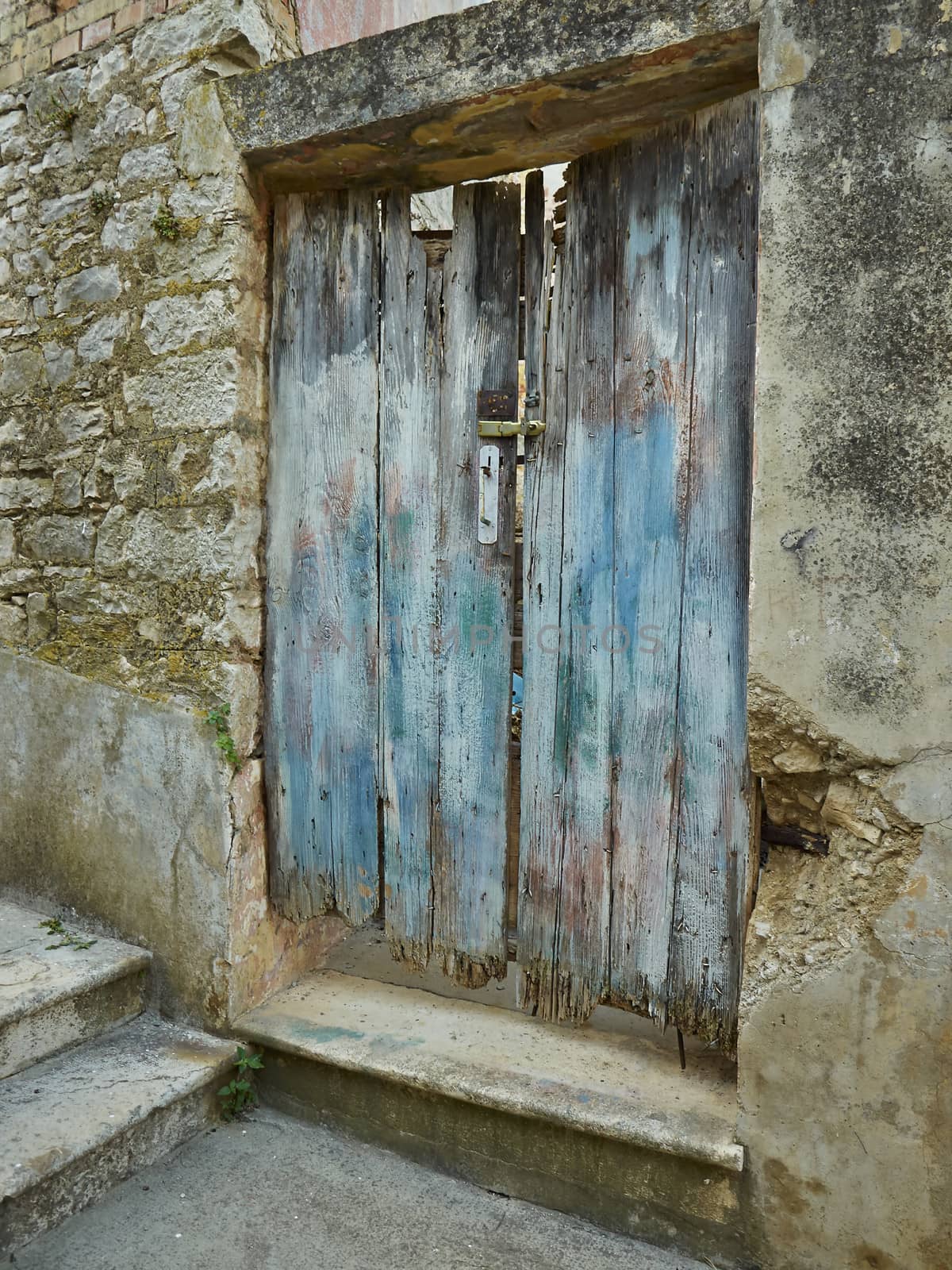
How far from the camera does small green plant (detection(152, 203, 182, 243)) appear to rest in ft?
7.79

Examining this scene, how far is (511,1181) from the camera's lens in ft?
6.65

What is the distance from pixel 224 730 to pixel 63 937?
2.80ft

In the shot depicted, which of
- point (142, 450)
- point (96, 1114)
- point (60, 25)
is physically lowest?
point (96, 1114)

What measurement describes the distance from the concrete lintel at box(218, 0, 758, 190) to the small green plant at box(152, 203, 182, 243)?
0.90 ft

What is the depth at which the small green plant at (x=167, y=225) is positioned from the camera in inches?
93.4

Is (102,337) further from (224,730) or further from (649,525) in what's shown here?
(649,525)

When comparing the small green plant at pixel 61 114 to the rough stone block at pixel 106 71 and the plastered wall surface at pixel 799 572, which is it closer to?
the rough stone block at pixel 106 71

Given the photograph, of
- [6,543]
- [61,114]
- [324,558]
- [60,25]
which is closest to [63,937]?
[6,543]

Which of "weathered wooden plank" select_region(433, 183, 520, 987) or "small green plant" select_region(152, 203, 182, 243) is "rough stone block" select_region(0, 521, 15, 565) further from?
"weathered wooden plank" select_region(433, 183, 520, 987)

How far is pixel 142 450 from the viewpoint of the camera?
2.47 metres

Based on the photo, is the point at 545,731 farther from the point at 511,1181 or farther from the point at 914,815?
the point at 511,1181

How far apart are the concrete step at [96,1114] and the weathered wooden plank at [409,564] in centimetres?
67

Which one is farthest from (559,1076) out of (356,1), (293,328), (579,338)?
(356,1)

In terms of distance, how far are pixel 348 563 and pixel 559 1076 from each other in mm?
1392
